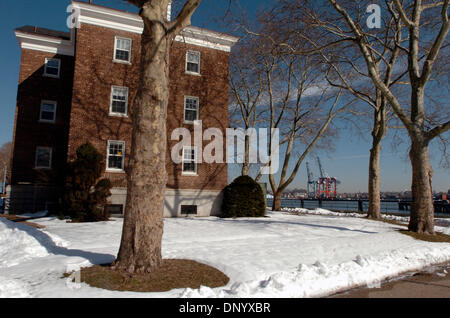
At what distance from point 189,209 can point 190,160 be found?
2.89 metres

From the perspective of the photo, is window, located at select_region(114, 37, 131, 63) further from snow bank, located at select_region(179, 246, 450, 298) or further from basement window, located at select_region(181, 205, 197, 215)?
snow bank, located at select_region(179, 246, 450, 298)

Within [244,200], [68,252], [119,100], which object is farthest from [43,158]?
[68,252]

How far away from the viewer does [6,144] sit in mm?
77688

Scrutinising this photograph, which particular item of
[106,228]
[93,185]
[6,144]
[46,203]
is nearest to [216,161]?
[93,185]

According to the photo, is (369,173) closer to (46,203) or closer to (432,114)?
(432,114)

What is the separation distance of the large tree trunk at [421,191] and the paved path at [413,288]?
16.2ft

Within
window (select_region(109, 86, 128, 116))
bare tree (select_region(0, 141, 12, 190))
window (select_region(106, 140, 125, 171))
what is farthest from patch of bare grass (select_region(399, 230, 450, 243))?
bare tree (select_region(0, 141, 12, 190))

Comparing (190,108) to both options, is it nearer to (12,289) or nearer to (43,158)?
(43,158)

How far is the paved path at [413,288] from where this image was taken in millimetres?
4789

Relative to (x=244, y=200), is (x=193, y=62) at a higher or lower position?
higher

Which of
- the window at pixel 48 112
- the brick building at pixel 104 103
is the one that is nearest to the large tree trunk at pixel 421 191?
the brick building at pixel 104 103

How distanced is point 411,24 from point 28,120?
20.8 m

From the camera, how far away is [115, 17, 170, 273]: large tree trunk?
5.10 meters

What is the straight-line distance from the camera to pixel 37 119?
18375mm
